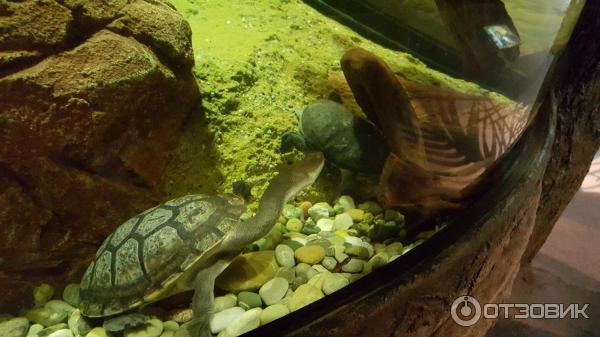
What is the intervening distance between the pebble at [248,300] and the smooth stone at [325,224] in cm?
37

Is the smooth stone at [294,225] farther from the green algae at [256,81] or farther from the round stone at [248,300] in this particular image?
the round stone at [248,300]

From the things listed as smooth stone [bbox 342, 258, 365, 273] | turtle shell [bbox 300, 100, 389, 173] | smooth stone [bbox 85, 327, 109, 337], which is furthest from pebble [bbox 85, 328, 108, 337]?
turtle shell [bbox 300, 100, 389, 173]

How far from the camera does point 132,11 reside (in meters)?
1.45

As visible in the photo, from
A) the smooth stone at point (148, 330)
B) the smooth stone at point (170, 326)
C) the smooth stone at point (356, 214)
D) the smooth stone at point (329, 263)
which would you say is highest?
the smooth stone at point (329, 263)

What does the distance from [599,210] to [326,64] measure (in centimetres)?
197

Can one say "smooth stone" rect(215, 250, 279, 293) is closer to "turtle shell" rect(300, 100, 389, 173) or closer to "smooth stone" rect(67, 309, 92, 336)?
"smooth stone" rect(67, 309, 92, 336)

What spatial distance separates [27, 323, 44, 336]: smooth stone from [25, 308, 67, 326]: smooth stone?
0.04ft

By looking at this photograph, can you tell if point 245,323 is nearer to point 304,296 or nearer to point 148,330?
point 304,296

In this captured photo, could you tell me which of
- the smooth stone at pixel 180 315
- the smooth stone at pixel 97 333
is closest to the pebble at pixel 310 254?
the smooth stone at pixel 180 315

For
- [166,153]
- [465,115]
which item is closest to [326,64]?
[465,115]

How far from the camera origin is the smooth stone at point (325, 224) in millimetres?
1455

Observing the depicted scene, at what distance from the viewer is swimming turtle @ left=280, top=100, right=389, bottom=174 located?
1.60 metres

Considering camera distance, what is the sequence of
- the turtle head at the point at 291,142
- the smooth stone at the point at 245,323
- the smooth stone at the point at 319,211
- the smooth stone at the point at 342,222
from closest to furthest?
the smooth stone at the point at 245,323, the smooth stone at the point at 342,222, the smooth stone at the point at 319,211, the turtle head at the point at 291,142

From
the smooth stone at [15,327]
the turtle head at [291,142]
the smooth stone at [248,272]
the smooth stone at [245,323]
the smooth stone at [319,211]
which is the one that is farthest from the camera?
the turtle head at [291,142]
